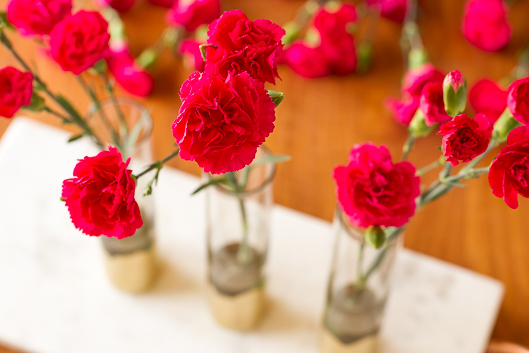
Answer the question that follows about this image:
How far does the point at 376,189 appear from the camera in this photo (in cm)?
46

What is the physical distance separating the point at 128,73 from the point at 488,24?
0.62m

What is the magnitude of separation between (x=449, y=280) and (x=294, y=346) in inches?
9.1

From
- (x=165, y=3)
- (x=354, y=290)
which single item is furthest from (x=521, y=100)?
(x=165, y=3)

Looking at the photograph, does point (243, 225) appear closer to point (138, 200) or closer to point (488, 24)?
point (138, 200)

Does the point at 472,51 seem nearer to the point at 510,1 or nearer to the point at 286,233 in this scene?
the point at 510,1

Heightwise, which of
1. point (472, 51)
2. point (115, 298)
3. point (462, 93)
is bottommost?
point (115, 298)

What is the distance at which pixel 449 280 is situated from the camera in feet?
2.57

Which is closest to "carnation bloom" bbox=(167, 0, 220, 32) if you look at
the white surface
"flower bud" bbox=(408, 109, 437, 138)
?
the white surface

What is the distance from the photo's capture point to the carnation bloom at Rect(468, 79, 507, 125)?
873 mm

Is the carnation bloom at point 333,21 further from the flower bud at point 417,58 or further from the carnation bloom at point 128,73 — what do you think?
the carnation bloom at point 128,73

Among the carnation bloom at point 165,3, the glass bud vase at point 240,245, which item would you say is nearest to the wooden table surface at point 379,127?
the carnation bloom at point 165,3

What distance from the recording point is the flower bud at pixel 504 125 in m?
0.45

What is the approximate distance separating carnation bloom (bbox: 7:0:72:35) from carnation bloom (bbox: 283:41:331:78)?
1.63 ft

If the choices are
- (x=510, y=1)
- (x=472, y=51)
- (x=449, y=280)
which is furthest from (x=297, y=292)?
(x=510, y=1)
